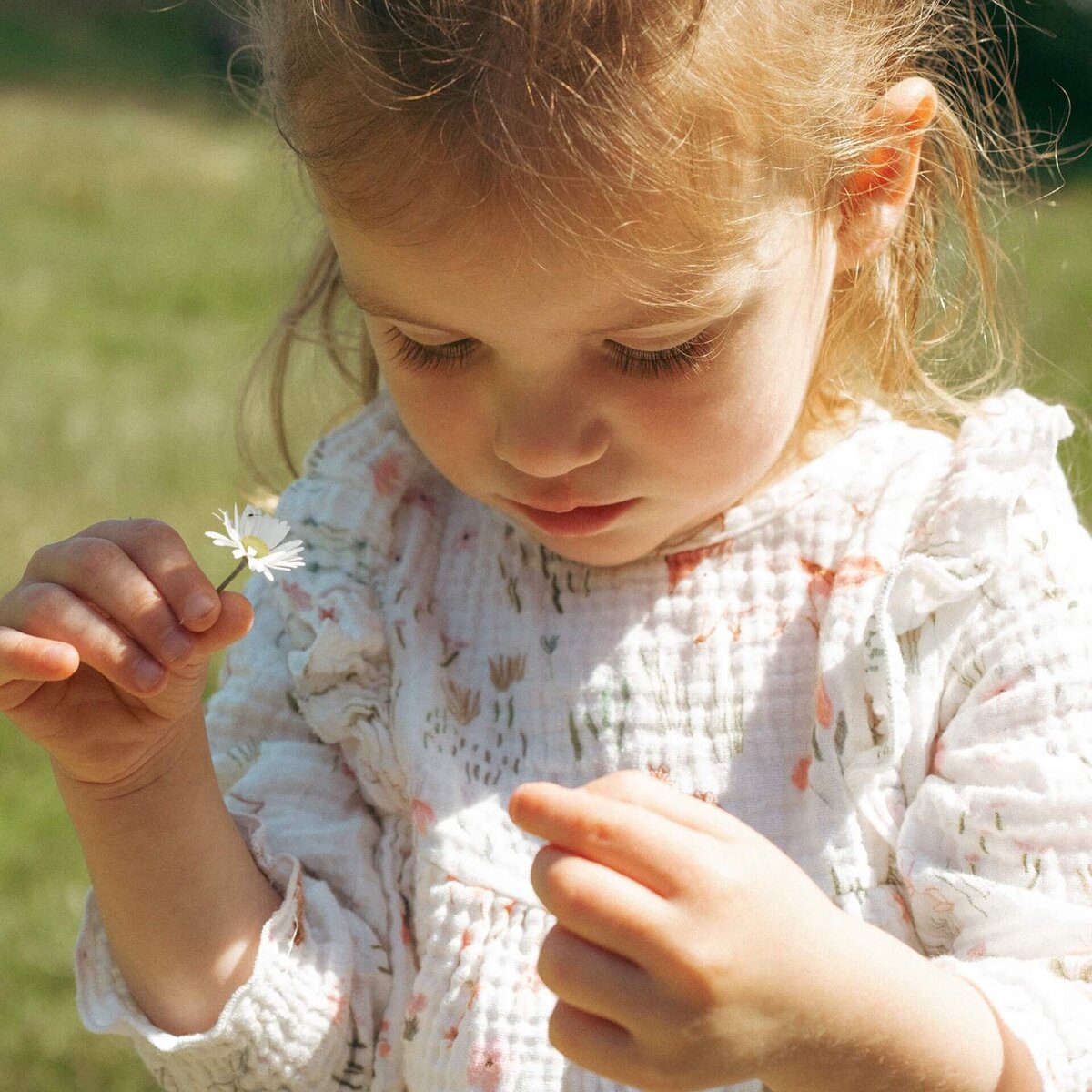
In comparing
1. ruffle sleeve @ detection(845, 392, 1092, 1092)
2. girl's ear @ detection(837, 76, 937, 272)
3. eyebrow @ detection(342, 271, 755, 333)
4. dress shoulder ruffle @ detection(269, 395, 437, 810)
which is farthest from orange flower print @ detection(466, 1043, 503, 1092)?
girl's ear @ detection(837, 76, 937, 272)

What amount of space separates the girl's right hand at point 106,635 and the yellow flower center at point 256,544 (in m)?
0.04

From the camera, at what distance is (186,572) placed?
127 cm

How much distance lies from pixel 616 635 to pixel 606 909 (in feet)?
1.77

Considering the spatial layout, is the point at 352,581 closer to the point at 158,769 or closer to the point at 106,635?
the point at 158,769

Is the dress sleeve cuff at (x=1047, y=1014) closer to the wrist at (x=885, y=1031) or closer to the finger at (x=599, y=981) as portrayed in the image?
the wrist at (x=885, y=1031)

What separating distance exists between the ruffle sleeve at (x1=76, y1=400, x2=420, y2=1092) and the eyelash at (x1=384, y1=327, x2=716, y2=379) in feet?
1.06

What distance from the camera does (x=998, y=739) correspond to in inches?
52.9

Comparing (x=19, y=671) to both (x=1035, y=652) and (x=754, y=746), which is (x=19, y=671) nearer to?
(x=754, y=746)

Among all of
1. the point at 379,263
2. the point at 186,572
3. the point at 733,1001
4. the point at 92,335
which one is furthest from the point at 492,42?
the point at 92,335

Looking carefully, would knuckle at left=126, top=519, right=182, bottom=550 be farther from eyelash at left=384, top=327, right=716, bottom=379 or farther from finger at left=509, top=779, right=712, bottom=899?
finger at left=509, top=779, right=712, bottom=899

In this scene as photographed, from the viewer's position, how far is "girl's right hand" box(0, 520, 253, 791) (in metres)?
1.23

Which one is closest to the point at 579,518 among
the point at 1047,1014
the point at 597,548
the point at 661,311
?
the point at 597,548

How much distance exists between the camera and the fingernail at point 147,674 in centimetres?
125

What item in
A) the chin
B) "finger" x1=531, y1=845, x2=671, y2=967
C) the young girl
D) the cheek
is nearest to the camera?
"finger" x1=531, y1=845, x2=671, y2=967
